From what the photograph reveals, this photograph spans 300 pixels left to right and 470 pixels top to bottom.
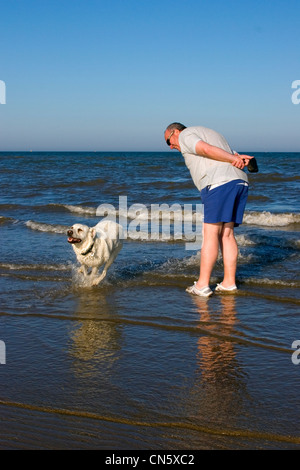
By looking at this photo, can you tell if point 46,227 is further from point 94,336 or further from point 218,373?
point 218,373

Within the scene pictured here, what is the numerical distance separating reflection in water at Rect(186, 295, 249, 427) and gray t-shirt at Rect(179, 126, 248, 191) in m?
1.31

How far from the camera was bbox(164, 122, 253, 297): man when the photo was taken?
16.2 ft

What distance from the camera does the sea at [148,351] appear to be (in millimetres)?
2695

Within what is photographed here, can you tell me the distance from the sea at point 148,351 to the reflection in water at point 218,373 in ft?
0.03

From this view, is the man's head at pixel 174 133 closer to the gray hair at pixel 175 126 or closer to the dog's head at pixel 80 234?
the gray hair at pixel 175 126

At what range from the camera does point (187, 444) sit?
255 centimetres

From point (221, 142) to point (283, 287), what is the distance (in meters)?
1.77

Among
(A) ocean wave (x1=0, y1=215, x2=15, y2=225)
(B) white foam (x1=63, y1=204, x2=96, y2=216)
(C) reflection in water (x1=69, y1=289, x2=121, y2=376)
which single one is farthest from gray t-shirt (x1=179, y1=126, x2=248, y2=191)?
(B) white foam (x1=63, y1=204, x2=96, y2=216)

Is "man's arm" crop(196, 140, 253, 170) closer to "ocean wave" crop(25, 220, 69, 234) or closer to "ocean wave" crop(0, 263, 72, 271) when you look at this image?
"ocean wave" crop(0, 263, 72, 271)

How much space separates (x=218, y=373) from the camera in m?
3.37

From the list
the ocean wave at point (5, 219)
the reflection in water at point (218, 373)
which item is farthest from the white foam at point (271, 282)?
the ocean wave at point (5, 219)

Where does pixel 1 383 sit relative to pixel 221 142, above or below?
below
